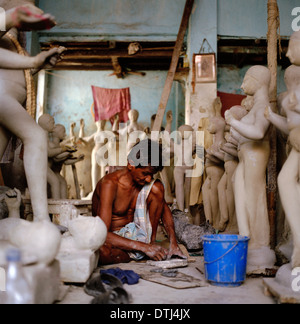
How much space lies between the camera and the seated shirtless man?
3.94 m

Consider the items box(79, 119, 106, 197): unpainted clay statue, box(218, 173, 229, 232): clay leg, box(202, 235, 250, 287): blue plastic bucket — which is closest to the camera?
box(202, 235, 250, 287): blue plastic bucket

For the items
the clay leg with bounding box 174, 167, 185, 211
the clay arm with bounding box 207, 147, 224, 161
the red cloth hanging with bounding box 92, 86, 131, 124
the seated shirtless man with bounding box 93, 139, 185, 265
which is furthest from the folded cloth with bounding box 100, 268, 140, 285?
the red cloth hanging with bounding box 92, 86, 131, 124

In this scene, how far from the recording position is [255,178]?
385 centimetres

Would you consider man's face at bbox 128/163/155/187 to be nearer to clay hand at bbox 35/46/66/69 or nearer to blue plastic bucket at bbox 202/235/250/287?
blue plastic bucket at bbox 202/235/250/287

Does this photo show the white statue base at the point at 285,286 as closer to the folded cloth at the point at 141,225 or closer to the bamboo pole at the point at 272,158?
the bamboo pole at the point at 272,158

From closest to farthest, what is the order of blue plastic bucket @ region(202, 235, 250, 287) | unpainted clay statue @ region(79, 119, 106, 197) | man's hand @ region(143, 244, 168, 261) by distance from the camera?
blue plastic bucket @ region(202, 235, 250, 287), man's hand @ region(143, 244, 168, 261), unpainted clay statue @ region(79, 119, 106, 197)

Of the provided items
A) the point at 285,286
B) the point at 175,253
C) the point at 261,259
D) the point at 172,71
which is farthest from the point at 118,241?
the point at 172,71

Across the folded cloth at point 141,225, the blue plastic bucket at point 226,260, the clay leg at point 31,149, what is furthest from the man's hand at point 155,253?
the clay leg at point 31,149

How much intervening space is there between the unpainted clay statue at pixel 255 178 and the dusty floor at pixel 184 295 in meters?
0.59

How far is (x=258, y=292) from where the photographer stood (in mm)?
3002

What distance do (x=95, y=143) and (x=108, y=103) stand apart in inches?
54.7

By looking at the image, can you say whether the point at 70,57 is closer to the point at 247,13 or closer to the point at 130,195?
the point at 247,13

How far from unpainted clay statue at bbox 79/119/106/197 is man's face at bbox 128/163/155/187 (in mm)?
6378

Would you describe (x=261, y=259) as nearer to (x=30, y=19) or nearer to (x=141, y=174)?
(x=141, y=174)
